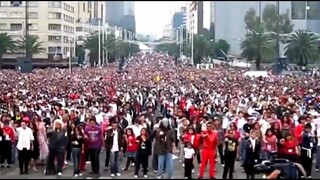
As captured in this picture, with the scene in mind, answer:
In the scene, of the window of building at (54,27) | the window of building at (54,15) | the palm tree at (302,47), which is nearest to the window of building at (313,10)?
the palm tree at (302,47)

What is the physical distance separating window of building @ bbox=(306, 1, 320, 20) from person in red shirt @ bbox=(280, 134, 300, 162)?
60.4 metres

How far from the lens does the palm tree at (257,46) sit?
82.3 metres

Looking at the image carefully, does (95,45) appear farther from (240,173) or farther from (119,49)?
(240,173)

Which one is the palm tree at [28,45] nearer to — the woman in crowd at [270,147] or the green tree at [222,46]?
the green tree at [222,46]

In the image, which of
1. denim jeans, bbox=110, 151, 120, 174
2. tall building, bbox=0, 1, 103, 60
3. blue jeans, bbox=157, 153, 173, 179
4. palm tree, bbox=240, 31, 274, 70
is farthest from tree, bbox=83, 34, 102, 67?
blue jeans, bbox=157, 153, 173, 179

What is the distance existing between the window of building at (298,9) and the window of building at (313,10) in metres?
1.80

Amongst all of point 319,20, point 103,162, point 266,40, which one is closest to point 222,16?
point 266,40

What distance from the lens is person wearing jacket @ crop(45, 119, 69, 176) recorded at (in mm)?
16203

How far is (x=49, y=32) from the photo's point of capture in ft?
309

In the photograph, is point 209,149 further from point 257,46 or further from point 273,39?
point 273,39

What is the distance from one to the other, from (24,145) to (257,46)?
6759 cm

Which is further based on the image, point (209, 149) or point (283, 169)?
point (209, 149)

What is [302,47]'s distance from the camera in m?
71.1

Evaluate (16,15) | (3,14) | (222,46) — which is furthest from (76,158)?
(222,46)
